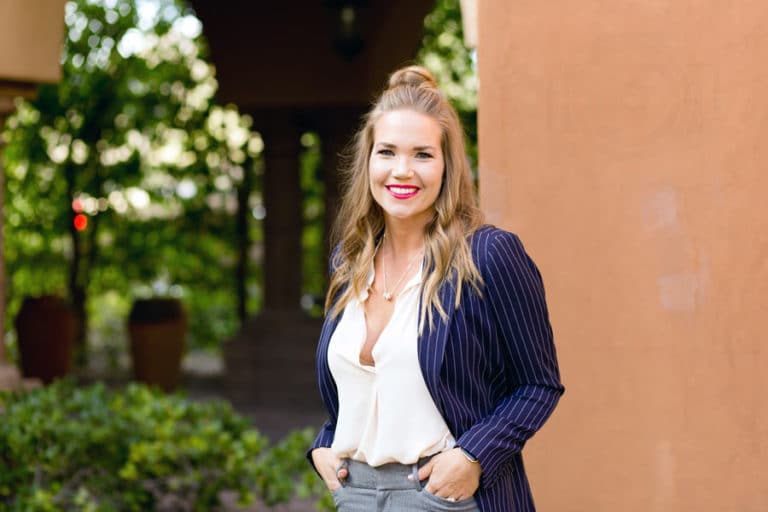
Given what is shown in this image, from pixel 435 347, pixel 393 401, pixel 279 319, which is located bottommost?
pixel 279 319

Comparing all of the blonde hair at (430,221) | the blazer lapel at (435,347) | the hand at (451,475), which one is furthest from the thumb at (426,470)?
the blonde hair at (430,221)

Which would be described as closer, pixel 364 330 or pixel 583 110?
pixel 364 330

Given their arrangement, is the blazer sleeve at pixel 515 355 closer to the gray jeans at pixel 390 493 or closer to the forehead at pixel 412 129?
the gray jeans at pixel 390 493

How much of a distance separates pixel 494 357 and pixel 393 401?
24 cm

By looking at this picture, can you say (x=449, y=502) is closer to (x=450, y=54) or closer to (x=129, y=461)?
(x=129, y=461)

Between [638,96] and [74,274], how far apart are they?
998cm

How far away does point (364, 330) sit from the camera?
7.12 feet

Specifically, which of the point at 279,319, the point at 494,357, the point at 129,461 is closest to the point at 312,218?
the point at 279,319

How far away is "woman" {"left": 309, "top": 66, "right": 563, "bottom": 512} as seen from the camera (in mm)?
2027

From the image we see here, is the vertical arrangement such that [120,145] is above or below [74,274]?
above

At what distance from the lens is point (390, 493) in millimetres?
2064

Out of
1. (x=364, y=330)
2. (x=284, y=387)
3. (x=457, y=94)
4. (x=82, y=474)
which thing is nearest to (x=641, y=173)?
(x=364, y=330)

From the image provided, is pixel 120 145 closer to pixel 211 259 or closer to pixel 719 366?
pixel 211 259

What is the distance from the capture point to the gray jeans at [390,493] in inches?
80.0
